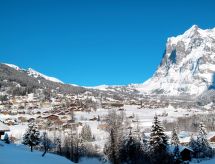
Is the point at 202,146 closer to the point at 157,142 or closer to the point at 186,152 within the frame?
the point at 186,152

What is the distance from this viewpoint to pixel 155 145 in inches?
2479

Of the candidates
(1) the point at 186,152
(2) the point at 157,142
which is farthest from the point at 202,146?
(2) the point at 157,142

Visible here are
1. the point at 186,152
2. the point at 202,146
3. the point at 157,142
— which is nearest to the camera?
the point at 157,142

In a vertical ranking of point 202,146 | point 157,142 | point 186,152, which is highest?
point 157,142

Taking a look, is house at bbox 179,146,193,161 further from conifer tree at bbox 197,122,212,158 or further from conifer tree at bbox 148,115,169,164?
conifer tree at bbox 148,115,169,164

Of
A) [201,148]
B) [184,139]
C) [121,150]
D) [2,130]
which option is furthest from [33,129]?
[184,139]

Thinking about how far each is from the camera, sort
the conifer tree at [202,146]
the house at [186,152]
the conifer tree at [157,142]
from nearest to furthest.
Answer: the conifer tree at [157,142]
the house at [186,152]
the conifer tree at [202,146]

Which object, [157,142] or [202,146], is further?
[202,146]

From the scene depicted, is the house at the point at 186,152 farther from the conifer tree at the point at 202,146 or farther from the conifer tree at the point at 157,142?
the conifer tree at the point at 157,142

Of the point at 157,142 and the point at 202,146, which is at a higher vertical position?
the point at 157,142

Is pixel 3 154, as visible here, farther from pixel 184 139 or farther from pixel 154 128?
pixel 184 139

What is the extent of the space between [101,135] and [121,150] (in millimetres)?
93403

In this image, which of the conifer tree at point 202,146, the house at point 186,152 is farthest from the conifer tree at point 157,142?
the conifer tree at point 202,146

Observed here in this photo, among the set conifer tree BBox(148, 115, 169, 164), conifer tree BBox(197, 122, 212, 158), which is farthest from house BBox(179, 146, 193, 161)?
conifer tree BBox(148, 115, 169, 164)
